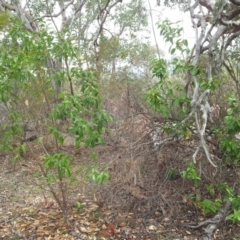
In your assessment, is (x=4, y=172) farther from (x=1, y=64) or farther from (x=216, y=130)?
(x=216, y=130)

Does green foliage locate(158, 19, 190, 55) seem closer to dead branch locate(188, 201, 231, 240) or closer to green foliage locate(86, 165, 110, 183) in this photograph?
green foliage locate(86, 165, 110, 183)

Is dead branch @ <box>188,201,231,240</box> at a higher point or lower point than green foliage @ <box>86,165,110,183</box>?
lower

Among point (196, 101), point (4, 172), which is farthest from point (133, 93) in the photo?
point (4, 172)

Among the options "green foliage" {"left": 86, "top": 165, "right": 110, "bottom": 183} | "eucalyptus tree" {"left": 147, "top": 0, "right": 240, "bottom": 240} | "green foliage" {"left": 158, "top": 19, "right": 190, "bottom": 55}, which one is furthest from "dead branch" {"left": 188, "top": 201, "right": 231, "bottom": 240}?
"green foliage" {"left": 158, "top": 19, "right": 190, "bottom": 55}

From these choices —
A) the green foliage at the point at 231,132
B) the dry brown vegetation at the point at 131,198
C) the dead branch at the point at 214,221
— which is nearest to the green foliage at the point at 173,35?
the green foliage at the point at 231,132

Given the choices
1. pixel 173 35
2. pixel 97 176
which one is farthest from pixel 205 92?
pixel 97 176

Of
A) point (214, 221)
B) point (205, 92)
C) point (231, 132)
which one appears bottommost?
point (214, 221)

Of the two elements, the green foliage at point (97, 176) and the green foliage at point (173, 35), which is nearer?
the green foliage at point (97, 176)

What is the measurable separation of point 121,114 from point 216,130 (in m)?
1.60

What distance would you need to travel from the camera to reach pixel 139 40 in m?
8.65

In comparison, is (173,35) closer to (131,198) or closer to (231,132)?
(231,132)

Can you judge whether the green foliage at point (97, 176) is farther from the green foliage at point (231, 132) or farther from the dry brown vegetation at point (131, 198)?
the green foliage at point (231, 132)

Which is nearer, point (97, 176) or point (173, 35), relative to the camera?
point (97, 176)

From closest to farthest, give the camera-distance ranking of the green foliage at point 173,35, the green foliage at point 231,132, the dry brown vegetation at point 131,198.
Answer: the green foliage at point 231,132, the green foliage at point 173,35, the dry brown vegetation at point 131,198
